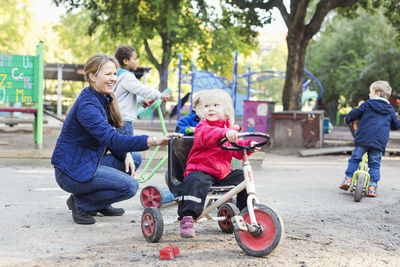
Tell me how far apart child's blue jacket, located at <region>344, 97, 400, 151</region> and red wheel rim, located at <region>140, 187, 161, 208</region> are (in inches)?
118

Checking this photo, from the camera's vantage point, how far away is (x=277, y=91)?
56031 mm

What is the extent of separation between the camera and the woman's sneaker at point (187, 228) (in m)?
3.60

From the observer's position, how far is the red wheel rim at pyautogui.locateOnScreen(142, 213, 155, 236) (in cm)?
372

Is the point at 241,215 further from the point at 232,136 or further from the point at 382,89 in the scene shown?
the point at 382,89

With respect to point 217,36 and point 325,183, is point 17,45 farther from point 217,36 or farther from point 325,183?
point 325,183

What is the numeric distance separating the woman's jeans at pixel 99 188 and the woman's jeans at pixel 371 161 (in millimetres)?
3461

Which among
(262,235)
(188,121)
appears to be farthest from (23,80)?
(262,235)

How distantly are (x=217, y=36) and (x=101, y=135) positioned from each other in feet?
80.2

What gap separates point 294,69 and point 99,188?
11133 mm

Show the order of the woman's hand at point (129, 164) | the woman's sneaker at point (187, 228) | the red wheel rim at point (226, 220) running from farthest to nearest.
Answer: the woman's hand at point (129, 164)
the red wheel rim at point (226, 220)
the woman's sneaker at point (187, 228)

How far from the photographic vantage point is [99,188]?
412 cm

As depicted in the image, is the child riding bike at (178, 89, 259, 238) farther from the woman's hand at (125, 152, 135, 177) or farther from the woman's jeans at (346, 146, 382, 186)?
the woman's jeans at (346, 146, 382, 186)

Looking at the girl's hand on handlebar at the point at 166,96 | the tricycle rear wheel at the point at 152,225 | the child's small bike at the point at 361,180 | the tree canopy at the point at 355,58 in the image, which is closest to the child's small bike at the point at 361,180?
the child's small bike at the point at 361,180

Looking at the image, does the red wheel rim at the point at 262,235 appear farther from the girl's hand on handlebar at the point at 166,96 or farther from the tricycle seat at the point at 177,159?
the girl's hand on handlebar at the point at 166,96
